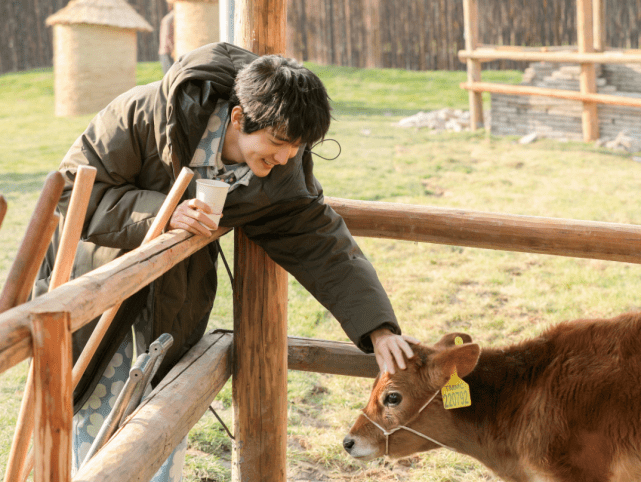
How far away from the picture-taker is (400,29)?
627 inches

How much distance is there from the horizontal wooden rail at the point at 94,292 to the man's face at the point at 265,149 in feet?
1.09

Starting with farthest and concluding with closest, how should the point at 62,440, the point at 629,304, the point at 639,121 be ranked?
1. the point at 639,121
2. the point at 629,304
3. the point at 62,440

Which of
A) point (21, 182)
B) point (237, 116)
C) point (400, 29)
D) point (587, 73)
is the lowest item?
point (21, 182)

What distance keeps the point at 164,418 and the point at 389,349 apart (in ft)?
2.57

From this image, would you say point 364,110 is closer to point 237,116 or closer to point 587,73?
point 587,73

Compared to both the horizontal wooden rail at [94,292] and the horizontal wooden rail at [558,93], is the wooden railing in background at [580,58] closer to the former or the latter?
the horizontal wooden rail at [558,93]

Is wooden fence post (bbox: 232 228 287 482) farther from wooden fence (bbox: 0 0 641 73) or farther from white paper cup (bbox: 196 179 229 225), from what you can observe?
wooden fence (bbox: 0 0 641 73)

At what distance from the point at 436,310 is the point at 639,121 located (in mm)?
6323

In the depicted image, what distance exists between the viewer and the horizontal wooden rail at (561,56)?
9.00 metres

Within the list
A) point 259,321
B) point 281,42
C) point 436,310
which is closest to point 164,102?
point 281,42

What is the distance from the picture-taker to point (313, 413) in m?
3.71

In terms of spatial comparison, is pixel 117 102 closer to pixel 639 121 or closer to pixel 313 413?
pixel 313 413

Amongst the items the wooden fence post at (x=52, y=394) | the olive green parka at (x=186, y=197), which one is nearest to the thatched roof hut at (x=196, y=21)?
the olive green parka at (x=186, y=197)

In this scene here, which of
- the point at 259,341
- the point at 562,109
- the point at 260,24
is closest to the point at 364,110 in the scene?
the point at 562,109
